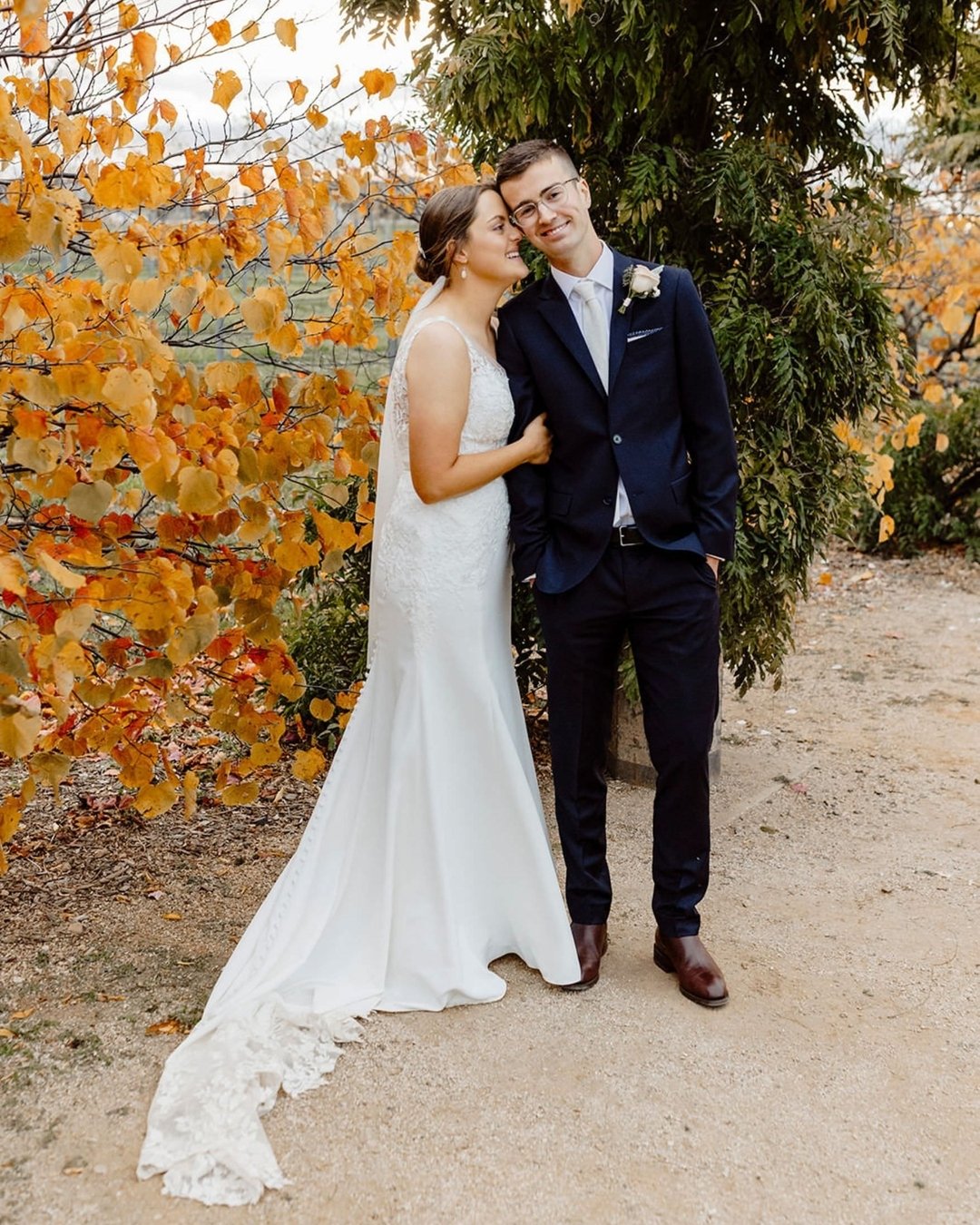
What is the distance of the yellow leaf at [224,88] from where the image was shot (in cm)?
292

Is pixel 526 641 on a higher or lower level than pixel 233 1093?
higher

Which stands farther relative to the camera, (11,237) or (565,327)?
(565,327)

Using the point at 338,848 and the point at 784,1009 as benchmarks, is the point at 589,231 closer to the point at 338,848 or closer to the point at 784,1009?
the point at 338,848

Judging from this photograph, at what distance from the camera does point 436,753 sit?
3229 millimetres

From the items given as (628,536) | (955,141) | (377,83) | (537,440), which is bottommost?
(628,536)

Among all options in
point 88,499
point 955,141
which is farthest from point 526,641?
point 955,141

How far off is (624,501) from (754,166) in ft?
6.00

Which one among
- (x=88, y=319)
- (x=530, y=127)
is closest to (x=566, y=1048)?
(x=88, y=319)

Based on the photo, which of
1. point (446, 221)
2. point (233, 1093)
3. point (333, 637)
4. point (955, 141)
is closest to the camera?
point (233, 1093)

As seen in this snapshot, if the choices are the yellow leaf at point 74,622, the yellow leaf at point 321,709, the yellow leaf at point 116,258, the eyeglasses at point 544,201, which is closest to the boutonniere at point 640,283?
the eyeglasses at point 544,201

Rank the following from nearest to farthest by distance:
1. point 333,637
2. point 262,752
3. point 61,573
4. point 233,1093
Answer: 1. point 61,573
2. point 233,1093
3. point 262,752
4. point 333,637

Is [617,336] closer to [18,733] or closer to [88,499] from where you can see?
[88,499]

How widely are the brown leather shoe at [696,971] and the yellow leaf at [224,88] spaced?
2.50 metres

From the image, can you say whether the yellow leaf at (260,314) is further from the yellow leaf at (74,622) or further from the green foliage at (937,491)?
the green foliage at (937,491)
